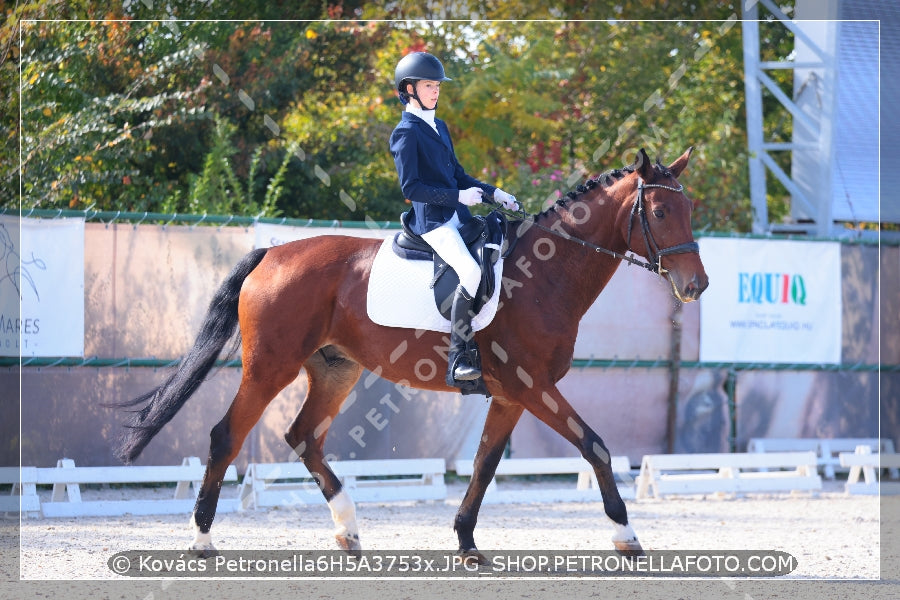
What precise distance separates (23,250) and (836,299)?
8504mm

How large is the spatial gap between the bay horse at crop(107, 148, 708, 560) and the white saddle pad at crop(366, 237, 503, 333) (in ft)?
0.29

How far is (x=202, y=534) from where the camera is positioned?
650cm

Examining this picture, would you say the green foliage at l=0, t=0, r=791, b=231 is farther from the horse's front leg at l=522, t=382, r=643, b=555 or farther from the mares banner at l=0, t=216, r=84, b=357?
the horse's front leg at l=522, t=382, r=643, b=555

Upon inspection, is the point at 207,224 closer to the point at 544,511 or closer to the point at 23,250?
the point at 23,250

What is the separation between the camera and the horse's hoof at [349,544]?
6707 mm

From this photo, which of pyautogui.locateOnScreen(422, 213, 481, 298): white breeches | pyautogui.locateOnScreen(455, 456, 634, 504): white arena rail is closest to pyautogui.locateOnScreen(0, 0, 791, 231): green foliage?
pyautogui.locateOnScreen(455, 456, 634, 504): white arena rail

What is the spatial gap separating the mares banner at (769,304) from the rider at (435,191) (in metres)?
5.38

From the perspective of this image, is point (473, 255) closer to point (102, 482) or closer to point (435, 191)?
point (435, 191)

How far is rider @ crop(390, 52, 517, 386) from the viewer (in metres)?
6.33

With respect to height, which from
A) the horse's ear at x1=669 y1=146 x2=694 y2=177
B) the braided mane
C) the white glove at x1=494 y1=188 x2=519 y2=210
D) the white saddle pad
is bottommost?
the white saddle pad

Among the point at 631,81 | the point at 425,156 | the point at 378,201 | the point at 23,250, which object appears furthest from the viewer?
the point at 631,81

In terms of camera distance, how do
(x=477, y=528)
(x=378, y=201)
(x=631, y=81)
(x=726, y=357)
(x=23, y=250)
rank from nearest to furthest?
(x=477, y=528)
(x=23, y=250)
(x=726, y=357)
(x=378, y=201)
(x=631, y=81)

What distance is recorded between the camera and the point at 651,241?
20.6 feet

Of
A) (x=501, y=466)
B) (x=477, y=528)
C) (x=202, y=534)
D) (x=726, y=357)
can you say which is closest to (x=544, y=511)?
(x=501, y=466)
